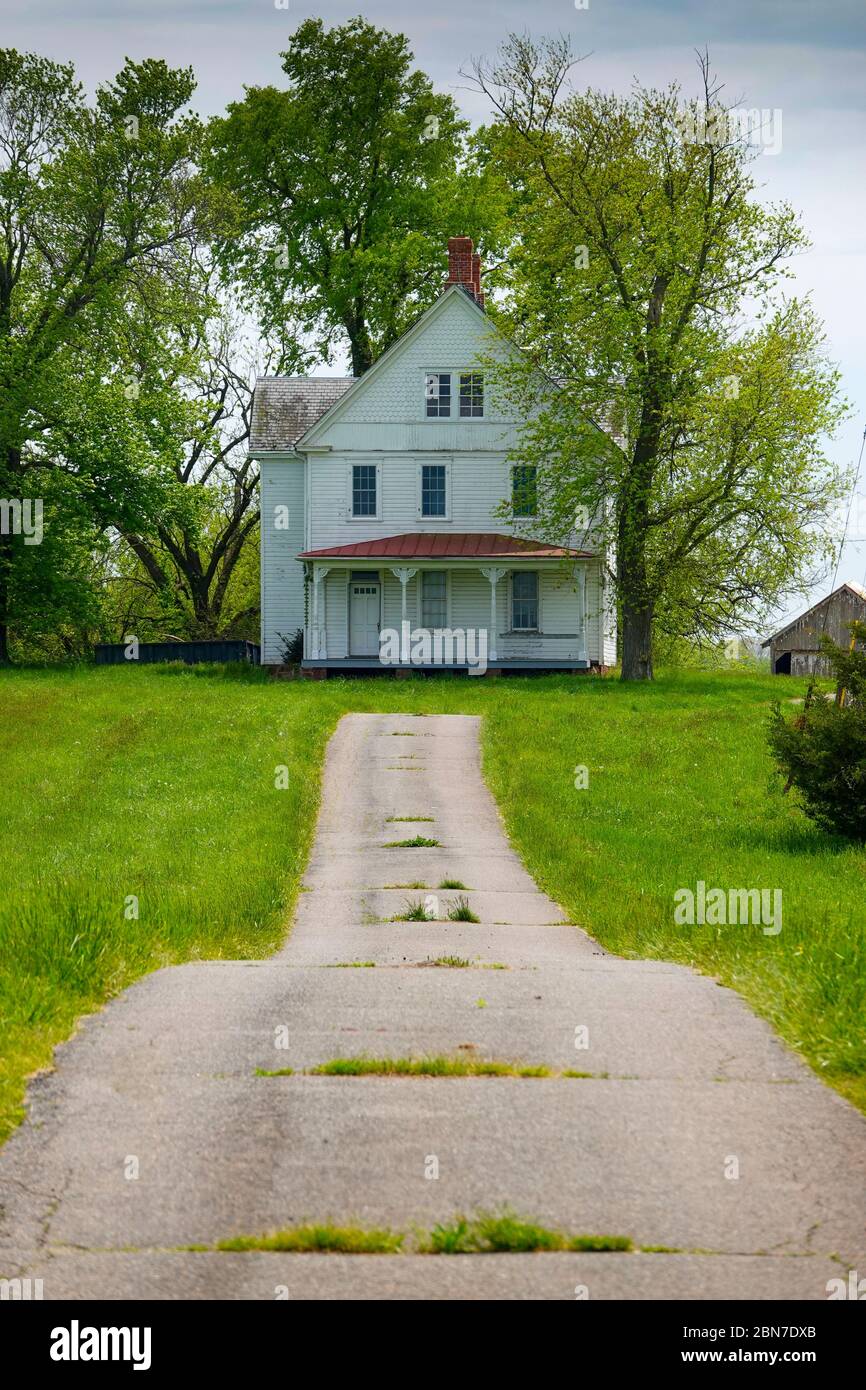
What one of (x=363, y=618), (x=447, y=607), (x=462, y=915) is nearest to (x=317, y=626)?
(x=363, y=618)

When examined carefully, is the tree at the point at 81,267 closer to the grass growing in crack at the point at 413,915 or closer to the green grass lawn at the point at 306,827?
the green grass lawn at the point at 306,827

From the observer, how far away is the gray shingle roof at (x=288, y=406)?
46.1 meters

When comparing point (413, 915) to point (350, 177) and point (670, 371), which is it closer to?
point (670, 371)

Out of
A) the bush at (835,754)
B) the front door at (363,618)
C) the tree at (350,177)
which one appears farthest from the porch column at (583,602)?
the bush at (835,754)

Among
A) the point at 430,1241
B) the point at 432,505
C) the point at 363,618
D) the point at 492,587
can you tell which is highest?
the point at 432,505

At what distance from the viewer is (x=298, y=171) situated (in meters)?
52.2

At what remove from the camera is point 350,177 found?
5197 cm

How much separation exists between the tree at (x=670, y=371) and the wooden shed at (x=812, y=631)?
2519cm

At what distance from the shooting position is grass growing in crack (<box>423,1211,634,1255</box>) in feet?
18.2

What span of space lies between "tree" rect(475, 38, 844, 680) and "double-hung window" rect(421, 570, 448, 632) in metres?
3.87

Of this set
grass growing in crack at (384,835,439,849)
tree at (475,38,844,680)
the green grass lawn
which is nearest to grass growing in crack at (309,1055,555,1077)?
the green grass lawn

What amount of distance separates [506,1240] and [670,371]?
35922mm

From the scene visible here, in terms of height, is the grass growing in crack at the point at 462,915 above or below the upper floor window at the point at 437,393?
below
